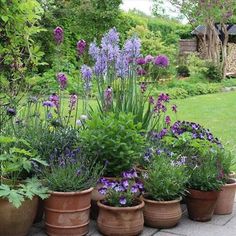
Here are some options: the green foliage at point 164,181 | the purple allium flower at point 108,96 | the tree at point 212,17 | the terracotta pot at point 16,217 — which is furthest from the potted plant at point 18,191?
the tree at point 212,17

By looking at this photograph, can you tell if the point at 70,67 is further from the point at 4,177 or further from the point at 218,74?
the point at 4,177

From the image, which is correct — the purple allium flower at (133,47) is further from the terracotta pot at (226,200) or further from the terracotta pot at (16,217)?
the terracotta pot at (16,217)

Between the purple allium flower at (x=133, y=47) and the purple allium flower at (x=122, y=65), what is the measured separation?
0.18 feet

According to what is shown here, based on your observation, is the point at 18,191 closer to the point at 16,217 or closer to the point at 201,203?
the point at 16,217

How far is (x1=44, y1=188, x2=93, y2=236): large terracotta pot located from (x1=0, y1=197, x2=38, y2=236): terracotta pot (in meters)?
0.12

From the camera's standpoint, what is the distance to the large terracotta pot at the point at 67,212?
3301 millimetres

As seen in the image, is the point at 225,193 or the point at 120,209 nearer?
the point at 120,209

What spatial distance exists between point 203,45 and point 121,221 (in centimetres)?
1622

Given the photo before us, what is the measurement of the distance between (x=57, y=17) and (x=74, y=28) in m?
0.73

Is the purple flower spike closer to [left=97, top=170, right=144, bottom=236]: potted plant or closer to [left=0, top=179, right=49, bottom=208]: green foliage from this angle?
[left=97, top=170, right=144, bottom=236]: potted plant

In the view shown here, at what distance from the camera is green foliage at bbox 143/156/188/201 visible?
11.7 ft

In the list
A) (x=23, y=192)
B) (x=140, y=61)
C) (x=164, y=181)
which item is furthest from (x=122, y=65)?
(x=23, y=192)

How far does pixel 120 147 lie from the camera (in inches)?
143

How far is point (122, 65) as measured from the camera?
184 inches
